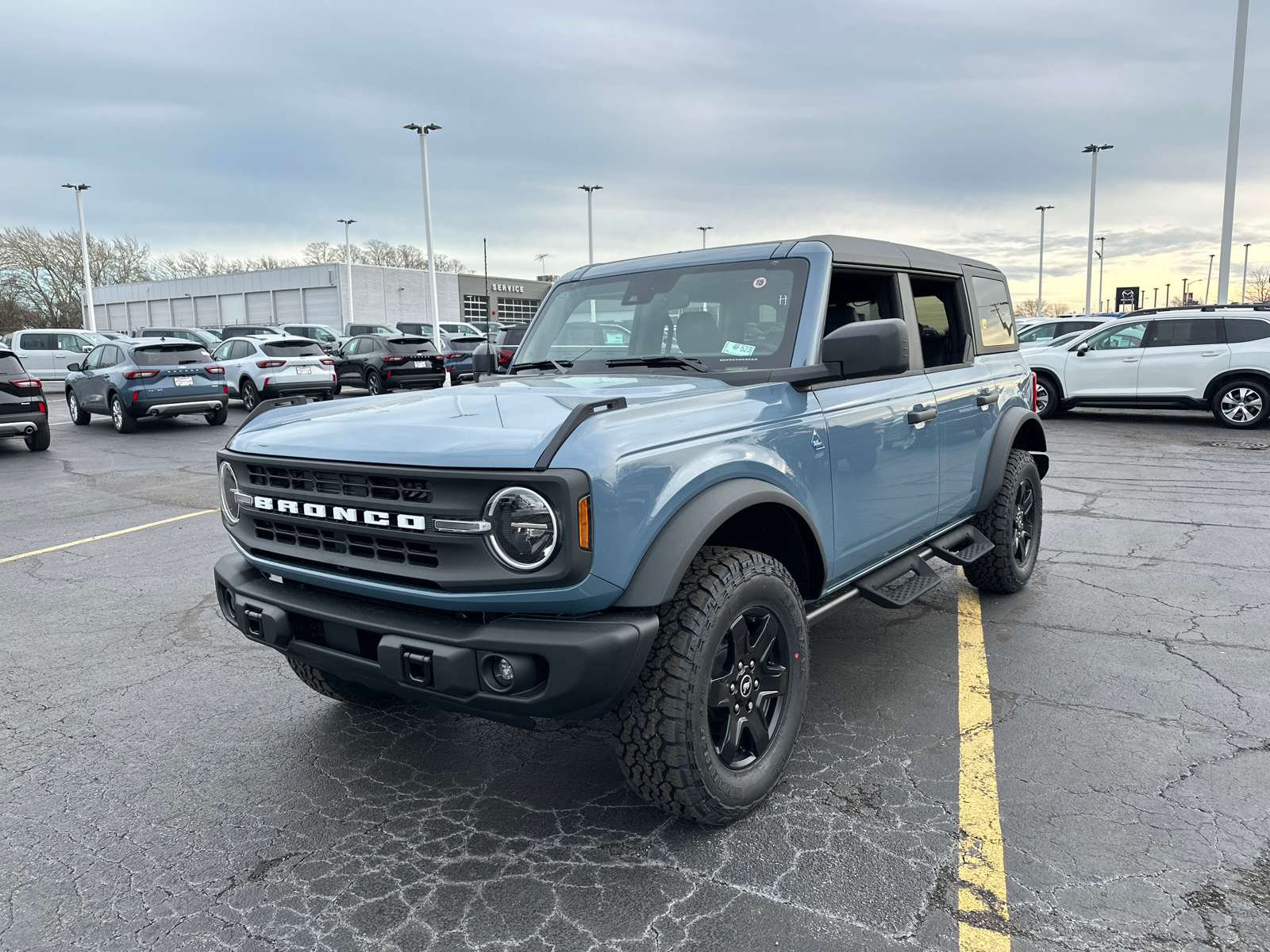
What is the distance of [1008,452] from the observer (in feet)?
16.8

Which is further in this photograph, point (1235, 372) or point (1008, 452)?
point (1235, 372)

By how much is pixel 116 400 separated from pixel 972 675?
1622cm

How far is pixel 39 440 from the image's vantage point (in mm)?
13570

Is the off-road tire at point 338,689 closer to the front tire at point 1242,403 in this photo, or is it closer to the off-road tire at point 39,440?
the off-road tire at point 39,440

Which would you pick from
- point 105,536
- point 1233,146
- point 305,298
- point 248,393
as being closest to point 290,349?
point 248,393

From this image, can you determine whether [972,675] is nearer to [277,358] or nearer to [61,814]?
[61,814]

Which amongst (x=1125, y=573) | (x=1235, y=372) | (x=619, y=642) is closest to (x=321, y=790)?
(x=619, y=642)

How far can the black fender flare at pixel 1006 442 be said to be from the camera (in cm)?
489

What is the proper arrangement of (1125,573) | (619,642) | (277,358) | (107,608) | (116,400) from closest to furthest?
(619,642) → (107,608) → (1125,573) → (116,400) → (277,358)

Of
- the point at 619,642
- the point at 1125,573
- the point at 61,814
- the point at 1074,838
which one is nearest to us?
the point at 619,642

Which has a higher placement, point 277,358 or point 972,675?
point 277,358

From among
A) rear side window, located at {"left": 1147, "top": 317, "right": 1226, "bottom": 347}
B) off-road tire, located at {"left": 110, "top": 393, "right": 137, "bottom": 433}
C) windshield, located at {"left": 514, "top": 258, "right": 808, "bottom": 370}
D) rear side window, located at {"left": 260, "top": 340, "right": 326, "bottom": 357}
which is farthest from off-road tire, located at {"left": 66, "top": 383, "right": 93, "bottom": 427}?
rear side window, located at {"left": 1147, "top": 317, "right": 1226, "bottom": 347}

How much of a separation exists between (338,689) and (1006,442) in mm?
3667

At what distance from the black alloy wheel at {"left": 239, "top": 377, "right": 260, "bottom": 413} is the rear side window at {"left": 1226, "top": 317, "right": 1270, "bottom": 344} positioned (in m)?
18.0
